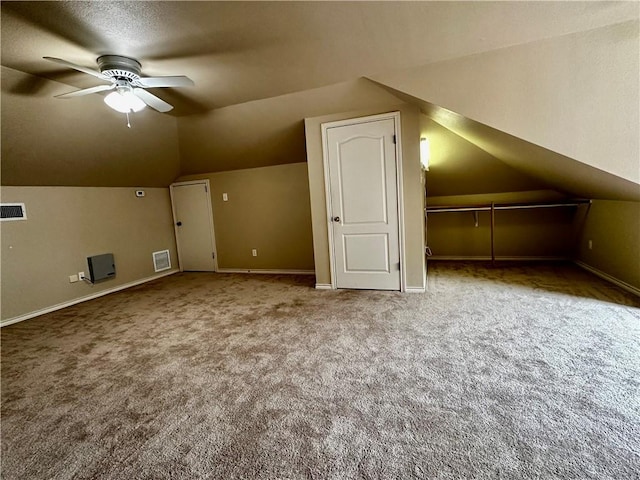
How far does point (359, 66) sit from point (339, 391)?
2700 mm

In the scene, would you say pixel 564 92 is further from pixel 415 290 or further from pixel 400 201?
pixel 415 290

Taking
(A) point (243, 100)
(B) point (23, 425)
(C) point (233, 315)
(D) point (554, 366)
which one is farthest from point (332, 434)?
(A) point (243, 100)

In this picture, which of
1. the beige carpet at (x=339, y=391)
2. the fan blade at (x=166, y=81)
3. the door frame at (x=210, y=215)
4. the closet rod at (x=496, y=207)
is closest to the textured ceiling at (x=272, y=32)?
the fan blade at (x=166, y=81)

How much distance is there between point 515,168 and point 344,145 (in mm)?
2591

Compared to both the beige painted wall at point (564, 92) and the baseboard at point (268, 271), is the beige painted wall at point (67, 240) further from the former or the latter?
the beige painted wall at point (564, 92)

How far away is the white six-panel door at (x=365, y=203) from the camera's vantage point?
343cm

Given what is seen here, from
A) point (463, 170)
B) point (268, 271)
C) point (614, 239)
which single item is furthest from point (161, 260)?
point (614, 239)

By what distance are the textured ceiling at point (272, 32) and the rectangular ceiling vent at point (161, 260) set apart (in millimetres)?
3090

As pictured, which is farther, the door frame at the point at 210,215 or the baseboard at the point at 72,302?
the door frame at the point at 210,215

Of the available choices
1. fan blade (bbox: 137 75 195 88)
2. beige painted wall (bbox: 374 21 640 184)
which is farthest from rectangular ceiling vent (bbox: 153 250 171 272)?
beige painted wall (bbox: 374 21 640 184)

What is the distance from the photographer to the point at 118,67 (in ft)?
7.59

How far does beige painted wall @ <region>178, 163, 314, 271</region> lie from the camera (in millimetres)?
4793

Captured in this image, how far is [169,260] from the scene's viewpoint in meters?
5.49

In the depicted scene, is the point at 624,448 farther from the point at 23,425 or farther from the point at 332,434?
the point at 23,425
